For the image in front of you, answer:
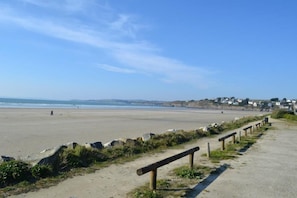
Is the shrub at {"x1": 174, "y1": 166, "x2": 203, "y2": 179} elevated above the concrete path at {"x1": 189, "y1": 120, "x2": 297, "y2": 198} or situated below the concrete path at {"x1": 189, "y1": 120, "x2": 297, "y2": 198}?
above

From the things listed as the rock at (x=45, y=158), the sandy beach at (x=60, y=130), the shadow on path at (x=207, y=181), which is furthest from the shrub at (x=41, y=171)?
the sandy beach at (x=60, y=130)

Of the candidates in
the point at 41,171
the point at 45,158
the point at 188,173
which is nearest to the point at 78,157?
the point at 45,158

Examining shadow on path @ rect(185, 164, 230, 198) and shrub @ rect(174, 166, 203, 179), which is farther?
shrub @ rect(174, 166, 203, 179)

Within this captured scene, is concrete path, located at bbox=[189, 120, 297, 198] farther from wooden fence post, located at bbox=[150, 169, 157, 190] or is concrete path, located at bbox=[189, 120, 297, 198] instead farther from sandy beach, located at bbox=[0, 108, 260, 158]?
sandy beach, located at bbox=[0, 108, 260, 158]

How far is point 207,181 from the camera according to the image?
8.55 meters

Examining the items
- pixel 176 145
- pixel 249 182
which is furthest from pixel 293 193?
pixel 176 145

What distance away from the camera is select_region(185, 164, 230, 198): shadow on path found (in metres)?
7.35

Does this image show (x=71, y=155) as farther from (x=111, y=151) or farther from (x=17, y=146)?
(x=17, y=146)

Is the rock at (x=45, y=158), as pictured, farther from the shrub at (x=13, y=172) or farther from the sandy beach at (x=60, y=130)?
the sandy beach at (x=60, y=130)

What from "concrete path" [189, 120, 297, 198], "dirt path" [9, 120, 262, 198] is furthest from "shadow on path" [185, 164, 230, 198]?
"dirt path" [9, 120, 262, 198]

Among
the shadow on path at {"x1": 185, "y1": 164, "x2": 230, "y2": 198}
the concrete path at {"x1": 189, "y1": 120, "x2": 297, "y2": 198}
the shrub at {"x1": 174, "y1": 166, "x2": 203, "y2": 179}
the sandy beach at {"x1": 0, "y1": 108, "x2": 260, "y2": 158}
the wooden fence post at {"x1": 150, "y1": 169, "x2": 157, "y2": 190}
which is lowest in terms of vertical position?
the sandy beach at {"x1": 0, "y1": 108, "x2": 260, "y2": 158}

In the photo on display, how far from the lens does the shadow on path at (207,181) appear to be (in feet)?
24.1

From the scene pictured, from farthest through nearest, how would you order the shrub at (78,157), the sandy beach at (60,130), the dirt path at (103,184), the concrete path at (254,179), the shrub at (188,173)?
the sandy beach at (60,130) < the shrub at (78,157) < the shrub at (188,173) < the concrete path at (254,179) < the dirt path at (103,184)

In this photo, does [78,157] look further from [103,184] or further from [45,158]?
[103,184]
